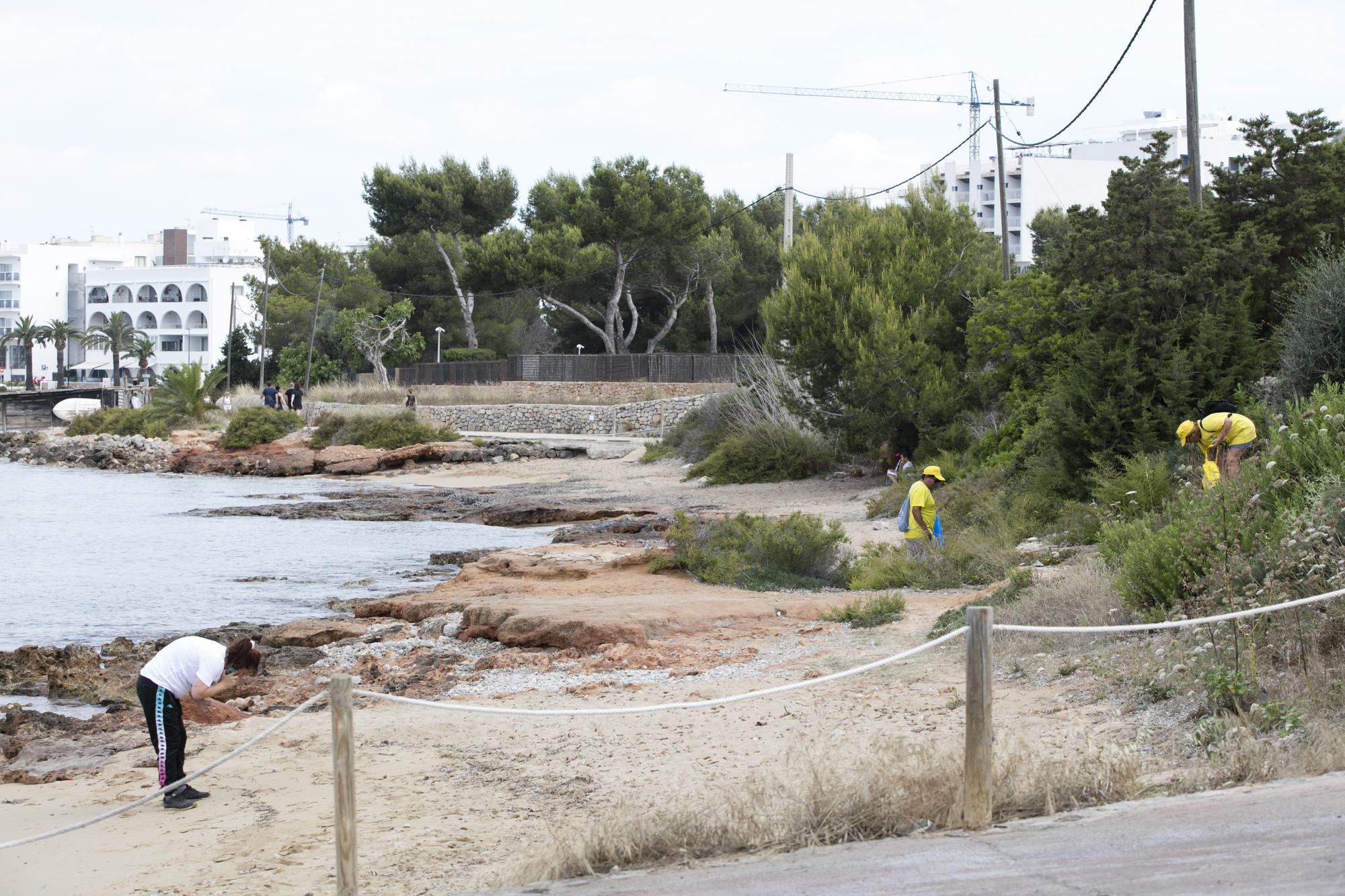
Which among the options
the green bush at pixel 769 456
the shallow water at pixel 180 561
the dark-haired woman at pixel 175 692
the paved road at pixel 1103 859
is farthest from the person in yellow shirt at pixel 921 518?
the green bush at pixel 769 456

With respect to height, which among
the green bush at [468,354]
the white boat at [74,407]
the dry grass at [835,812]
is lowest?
the dry grass at [835,812]

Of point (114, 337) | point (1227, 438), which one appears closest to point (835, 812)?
point (1227, 438)

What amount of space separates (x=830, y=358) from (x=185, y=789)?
22.1 m

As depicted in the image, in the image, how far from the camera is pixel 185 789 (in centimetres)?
834

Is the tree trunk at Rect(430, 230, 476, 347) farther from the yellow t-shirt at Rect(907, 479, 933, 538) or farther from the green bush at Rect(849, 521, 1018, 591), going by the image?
the yellow t-shirt at Rect(907, 479, 933, 538)

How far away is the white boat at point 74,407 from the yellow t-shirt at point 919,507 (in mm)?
58783

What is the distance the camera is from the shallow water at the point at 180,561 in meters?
17.3

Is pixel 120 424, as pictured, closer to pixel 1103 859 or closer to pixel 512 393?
pixel 512 393

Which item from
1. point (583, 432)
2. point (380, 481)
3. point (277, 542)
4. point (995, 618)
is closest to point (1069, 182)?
point (583, 432)

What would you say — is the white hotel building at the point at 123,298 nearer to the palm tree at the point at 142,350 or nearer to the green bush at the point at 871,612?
the palm tree at the point at 142,350

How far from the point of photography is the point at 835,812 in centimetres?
584

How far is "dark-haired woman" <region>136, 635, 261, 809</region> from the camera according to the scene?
831 centimetres

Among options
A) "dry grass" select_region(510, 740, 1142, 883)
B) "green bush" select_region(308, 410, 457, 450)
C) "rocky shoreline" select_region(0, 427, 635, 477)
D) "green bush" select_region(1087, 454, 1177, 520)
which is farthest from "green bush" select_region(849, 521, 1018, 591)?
"green bush" select_region(308, 410, 457, 450)

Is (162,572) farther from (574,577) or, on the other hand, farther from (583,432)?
(583,432)
